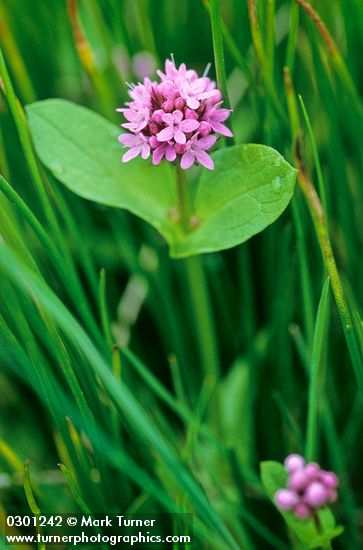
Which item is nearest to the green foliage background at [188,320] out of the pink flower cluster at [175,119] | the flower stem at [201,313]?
the flower stem at [201,313]

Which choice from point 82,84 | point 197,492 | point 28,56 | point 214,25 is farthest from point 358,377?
point 28,56

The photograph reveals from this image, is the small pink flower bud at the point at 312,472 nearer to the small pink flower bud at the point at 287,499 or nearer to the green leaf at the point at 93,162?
the small pink flower bud at the point at 287,499

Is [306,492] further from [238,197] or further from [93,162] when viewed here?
[93,162]

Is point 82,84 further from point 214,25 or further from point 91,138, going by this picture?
point 214,25

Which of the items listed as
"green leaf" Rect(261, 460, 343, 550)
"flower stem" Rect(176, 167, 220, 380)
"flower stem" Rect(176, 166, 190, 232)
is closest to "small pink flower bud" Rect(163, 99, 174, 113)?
"flower stem" Rect(176, 166, 190, 232)

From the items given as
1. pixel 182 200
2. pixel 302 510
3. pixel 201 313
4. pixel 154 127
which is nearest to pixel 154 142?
pixel 154 127
